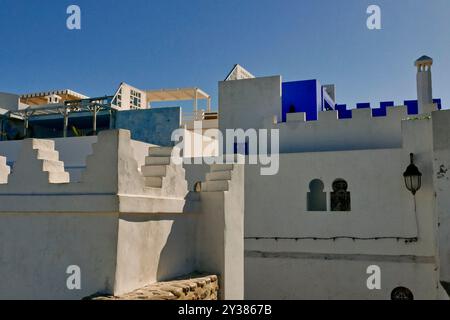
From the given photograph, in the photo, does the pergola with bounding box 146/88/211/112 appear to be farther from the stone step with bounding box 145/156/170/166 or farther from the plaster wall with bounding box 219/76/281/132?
the stone step with bounding box 145/156/170/166

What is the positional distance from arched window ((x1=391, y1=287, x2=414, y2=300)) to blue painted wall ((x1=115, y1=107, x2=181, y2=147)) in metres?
8.84

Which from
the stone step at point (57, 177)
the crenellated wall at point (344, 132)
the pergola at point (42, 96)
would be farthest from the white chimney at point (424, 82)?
the pergola at point (42, 96)

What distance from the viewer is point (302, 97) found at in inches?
667

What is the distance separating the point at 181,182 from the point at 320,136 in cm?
824

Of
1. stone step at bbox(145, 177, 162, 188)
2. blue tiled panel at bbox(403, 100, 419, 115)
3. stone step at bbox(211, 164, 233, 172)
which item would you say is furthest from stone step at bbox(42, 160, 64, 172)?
blue tiled panel at bbox(403, 100, 419, 115)

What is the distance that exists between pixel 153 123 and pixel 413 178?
9.50 metres

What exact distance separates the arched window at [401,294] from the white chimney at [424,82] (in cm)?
715

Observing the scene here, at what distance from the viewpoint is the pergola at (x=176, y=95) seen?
2395cm

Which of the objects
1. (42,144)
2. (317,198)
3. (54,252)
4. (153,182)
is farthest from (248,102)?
(54,252)

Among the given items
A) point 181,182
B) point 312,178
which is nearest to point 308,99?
point 312,178

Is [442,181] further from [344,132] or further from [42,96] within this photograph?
[42,96]

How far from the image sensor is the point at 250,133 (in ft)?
53.6

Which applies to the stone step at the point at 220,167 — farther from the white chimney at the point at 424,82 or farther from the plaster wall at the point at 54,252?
the white chimney at the point at 424,82
